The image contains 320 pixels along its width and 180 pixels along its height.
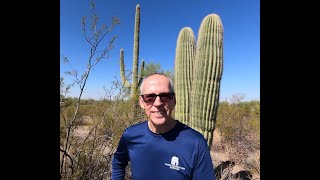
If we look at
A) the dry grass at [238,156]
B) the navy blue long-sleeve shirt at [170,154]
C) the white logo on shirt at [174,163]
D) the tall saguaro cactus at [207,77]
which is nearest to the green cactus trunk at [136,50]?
the tall saguaro cactus at [207,77]

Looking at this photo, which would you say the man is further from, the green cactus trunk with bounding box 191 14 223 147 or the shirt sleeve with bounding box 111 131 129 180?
the green cactus trunk with bounding box 191 14 223 147

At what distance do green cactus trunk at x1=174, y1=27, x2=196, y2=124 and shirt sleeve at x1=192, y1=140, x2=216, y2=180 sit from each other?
4466mm

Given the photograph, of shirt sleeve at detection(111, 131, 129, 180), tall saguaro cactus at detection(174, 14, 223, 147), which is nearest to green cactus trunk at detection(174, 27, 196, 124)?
tall saguaro cactus at detection(174, 14, 223, 147)

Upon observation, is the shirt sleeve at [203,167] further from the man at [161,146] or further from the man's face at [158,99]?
the man's face at [158,99]

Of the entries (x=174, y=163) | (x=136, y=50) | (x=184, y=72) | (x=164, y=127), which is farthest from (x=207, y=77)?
(x=174, y=163)

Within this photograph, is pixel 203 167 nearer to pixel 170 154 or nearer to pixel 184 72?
pixel 170 154

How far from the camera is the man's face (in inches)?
65.9

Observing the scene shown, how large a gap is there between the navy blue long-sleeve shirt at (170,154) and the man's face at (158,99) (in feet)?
0.32
